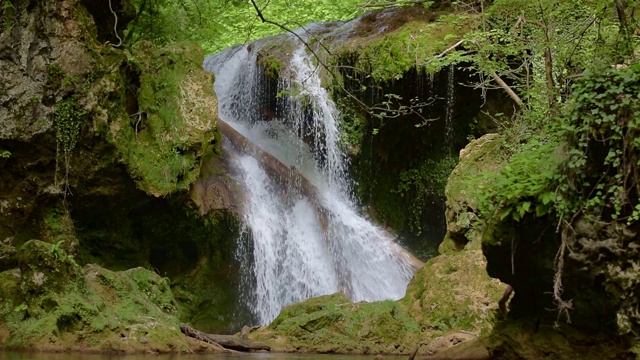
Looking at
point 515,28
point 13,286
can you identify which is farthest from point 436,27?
point 13,286

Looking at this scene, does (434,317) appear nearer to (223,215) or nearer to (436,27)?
(223,215)

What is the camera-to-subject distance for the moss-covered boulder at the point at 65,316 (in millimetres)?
8664

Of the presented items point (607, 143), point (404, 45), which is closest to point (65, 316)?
point (607, 143)

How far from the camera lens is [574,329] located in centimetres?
619

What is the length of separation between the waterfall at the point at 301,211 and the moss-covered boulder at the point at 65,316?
416 cm

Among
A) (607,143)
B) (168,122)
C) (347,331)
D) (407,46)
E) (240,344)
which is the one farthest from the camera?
(407,46)

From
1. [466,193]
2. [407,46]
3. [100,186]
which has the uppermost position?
[407,46]

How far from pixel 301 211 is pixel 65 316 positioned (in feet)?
22.3

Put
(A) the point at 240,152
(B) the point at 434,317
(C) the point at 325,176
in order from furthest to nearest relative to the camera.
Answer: (C) the point at 325,176 → (A) the point at 240,152 → (B) the point at 434,317

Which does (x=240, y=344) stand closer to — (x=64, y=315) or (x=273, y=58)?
(x=64, y=315)

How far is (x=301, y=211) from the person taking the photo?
1487cm

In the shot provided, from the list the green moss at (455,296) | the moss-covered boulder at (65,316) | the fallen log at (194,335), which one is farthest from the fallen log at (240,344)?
the green moss at (455,296)

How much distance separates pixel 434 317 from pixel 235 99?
9223 mm

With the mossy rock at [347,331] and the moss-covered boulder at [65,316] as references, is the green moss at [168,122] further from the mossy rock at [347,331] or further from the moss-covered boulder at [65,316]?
the mossy rock at [347,331]
